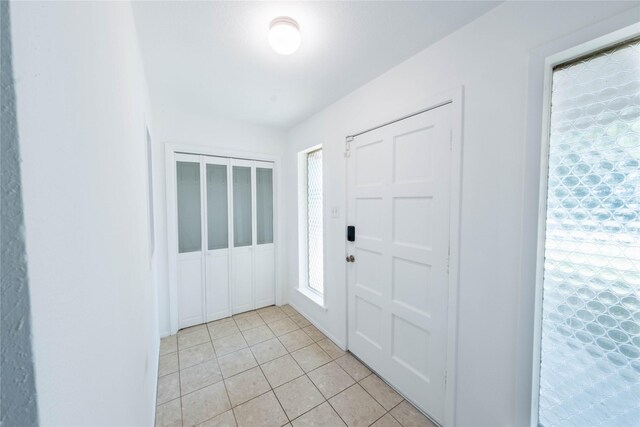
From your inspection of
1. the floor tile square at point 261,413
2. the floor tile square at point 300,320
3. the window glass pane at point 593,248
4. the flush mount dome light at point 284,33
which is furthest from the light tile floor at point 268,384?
the flush mount dome light at point 284,33

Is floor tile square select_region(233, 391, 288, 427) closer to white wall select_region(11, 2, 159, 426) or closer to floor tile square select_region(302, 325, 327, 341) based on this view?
floor tile square select_region(302, 325, 327, 341)

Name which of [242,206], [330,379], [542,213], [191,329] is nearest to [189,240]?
[242,206]

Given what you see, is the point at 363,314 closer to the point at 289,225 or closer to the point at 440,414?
the point at 440,414

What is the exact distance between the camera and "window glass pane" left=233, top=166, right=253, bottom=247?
305 cm

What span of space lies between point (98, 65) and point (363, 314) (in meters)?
2.24

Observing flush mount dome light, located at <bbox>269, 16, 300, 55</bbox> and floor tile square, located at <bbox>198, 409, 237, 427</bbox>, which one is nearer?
flush mount dome light, located at <bbox>269, 16, 300, 55</bbox>

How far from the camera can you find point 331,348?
7.79 feet

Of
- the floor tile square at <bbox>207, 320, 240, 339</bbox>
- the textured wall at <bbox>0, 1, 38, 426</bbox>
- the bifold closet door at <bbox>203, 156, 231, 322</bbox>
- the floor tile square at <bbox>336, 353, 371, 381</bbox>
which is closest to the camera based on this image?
the textured wall at <bbox>0, 1, 38, 426</bbox>

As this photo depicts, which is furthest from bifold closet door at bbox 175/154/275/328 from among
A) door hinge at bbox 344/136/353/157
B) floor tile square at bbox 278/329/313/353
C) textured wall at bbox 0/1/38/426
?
textured wall at bbox 0/1/38/426

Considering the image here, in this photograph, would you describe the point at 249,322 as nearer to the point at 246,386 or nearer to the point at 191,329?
the point at 191,329

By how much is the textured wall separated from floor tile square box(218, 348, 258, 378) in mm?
2159

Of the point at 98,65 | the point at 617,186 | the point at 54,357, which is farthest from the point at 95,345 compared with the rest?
the point at 617,186

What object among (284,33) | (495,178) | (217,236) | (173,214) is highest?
(284,33)

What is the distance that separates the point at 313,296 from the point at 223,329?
110 centimetres
